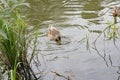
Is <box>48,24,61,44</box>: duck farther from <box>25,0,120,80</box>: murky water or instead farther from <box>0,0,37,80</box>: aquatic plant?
<box>0,0,37,80</box>: aquatic plant

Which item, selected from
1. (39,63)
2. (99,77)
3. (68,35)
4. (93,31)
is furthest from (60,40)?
(99,77)

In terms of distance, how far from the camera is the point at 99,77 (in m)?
5.03

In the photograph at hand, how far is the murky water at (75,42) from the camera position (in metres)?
5.25

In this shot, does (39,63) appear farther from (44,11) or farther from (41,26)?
(44,11)

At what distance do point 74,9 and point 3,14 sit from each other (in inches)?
179

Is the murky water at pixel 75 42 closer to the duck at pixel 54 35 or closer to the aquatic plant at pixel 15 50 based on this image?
the duck at pixel 54 35

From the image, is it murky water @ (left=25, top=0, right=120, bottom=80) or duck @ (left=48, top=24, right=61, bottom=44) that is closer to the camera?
murky water @ (left=25, top=0, right=120, bottom=80)

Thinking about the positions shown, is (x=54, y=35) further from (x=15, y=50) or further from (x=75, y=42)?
(x=15, y=50)

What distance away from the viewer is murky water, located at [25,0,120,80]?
5246 millimetres

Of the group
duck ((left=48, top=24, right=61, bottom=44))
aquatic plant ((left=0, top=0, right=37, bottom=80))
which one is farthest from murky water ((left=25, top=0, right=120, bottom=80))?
aquatic plant ((left=0, top=0, right=37, bottom=80))

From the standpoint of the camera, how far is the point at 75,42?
6461mm

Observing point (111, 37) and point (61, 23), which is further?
point (61, 23)

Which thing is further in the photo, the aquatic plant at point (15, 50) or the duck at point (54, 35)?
the duck at point (54, 35)

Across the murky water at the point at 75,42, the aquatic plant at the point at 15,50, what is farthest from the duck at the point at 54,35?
the aquatic plant at the point at 15,50
